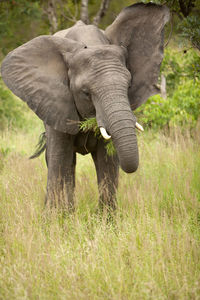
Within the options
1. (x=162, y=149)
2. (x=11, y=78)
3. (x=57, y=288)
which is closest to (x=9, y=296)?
(x=57, y=288)

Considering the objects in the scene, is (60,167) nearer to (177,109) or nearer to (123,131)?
(123,131)

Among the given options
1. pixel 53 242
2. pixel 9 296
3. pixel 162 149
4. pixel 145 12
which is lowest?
pixel 9 296

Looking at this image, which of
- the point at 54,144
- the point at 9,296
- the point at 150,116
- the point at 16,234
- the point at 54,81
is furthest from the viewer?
the point at 150,116

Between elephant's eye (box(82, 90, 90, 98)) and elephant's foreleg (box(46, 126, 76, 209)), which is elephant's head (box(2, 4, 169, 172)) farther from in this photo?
elephant's foreleg (box(46, 126, 76, 209))

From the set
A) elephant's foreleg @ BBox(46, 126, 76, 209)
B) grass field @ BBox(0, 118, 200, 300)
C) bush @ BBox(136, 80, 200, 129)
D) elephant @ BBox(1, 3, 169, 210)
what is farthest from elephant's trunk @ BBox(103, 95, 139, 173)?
bush @ BBox(136, 80, 200, 129)

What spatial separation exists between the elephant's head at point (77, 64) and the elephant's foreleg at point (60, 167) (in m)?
0.33

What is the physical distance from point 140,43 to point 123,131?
1344 millimetres

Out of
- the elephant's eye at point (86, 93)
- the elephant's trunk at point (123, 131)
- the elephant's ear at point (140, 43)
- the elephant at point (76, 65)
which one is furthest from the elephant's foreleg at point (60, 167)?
the elephant's trunk at point (123, 131)

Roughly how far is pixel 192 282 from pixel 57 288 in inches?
38.7

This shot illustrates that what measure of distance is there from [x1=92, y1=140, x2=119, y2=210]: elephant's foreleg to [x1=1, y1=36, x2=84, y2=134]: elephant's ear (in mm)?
606

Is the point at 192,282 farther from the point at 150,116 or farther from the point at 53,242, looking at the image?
the point at 150,116

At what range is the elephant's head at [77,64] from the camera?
3721 millimetres

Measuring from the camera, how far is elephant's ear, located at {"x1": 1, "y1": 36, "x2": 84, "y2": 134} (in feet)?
12.7

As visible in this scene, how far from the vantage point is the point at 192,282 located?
2.67 meters
